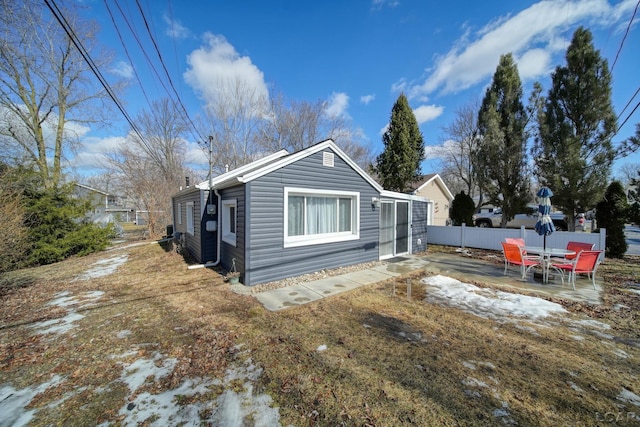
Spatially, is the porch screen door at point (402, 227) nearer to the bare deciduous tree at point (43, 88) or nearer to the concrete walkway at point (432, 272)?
the concrete walkway at point (432, 272)

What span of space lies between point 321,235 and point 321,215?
598 millimetres

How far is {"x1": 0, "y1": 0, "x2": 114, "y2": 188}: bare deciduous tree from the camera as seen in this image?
38.6 ft

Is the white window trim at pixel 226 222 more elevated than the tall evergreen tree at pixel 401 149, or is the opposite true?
the tall evergreen tree at pixel 401 149

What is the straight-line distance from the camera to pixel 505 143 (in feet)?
44.9

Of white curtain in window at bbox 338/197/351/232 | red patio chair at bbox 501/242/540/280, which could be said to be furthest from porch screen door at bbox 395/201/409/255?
red patio chair at bbox 501/242/540/280

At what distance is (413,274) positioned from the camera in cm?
723

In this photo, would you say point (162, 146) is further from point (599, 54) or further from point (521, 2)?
point (599, 54)

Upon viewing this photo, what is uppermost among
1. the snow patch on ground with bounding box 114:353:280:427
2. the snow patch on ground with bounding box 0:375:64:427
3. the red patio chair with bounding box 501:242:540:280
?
the red patio chair with bounding box 501:242:540:280

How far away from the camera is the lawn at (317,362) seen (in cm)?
225

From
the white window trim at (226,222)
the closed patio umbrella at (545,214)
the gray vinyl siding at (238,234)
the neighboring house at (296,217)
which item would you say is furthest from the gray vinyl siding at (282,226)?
the closed patio umbrella at (545,214)

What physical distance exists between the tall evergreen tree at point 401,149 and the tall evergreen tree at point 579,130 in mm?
6209

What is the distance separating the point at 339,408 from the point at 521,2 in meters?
11.1

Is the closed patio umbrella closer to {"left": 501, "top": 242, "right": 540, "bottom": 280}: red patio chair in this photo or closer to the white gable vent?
{"left": 501, "top": 242, "right": 540, "bottom": 280}: red patio chair

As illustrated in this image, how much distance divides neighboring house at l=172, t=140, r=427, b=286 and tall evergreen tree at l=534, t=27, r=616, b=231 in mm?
8010
